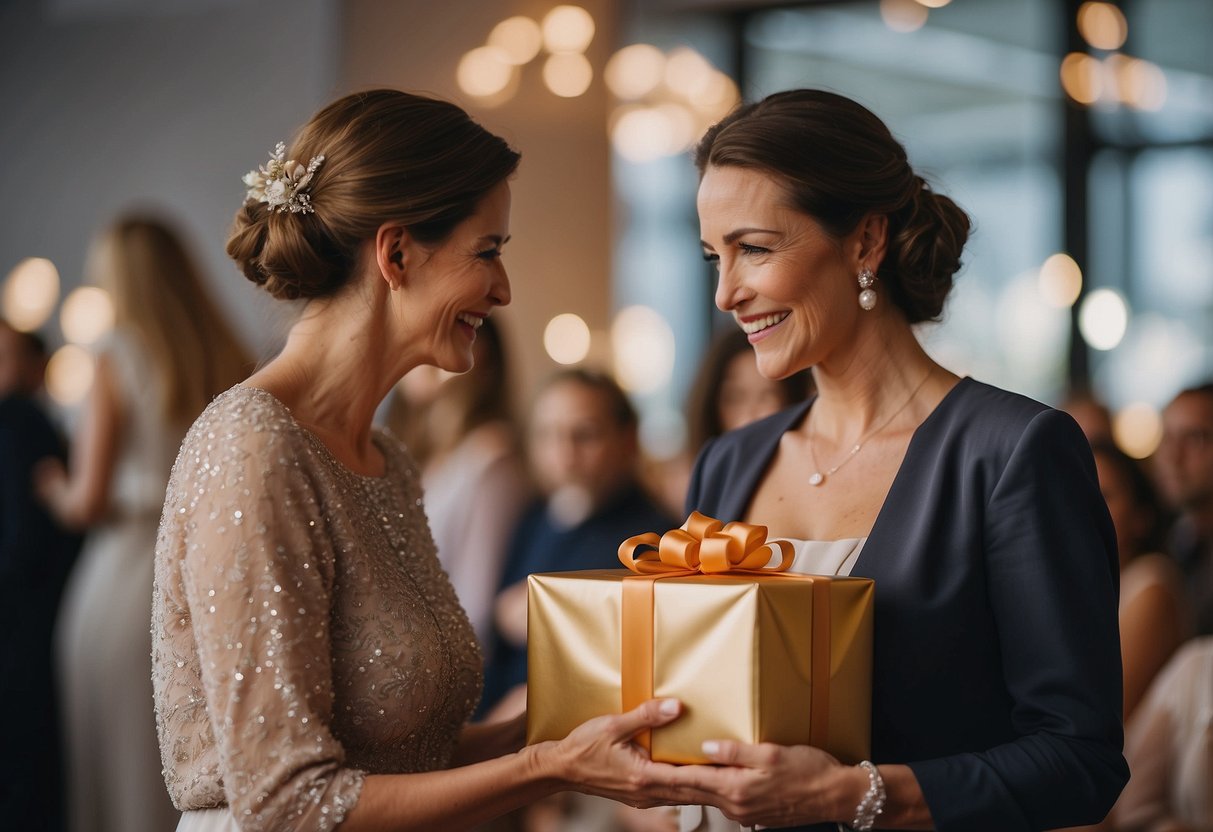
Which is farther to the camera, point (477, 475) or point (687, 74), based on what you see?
point (687, 74)

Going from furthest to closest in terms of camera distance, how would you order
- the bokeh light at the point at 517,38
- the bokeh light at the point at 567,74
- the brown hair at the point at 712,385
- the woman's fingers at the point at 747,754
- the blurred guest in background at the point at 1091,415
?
the bokeh light at the point at 567,74 < the bokeh light at the point at 517,38 < the blurred guest in background at the point at 1091,415 < the brown hair at the point at 712,385 < the woman's fingers at the point at 747,754

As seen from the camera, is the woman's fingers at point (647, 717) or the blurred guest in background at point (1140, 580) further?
the blurred guest in background at point (1140, 580)

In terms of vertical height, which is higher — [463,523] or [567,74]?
[567,74]

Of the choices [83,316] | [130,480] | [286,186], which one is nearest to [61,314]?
[83,316]

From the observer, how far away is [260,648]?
160 cm

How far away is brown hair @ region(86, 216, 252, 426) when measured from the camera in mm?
3711

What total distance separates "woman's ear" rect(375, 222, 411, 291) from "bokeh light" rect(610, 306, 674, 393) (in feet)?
18.3

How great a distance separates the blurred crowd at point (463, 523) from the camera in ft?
11.2

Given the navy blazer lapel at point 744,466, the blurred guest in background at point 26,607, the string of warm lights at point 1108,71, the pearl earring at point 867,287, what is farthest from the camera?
the string of warm lights at point 1108,71

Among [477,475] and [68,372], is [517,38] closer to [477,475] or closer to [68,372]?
[68,372]

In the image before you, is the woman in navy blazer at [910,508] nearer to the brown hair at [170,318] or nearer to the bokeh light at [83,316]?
the brown hair at [170,318]

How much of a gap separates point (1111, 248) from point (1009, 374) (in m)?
0.90

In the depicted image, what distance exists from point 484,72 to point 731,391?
377cm

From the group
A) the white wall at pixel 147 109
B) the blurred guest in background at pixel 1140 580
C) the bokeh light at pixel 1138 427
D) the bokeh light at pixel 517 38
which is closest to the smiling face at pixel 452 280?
the blurred guest in background at pixel 1140 580
